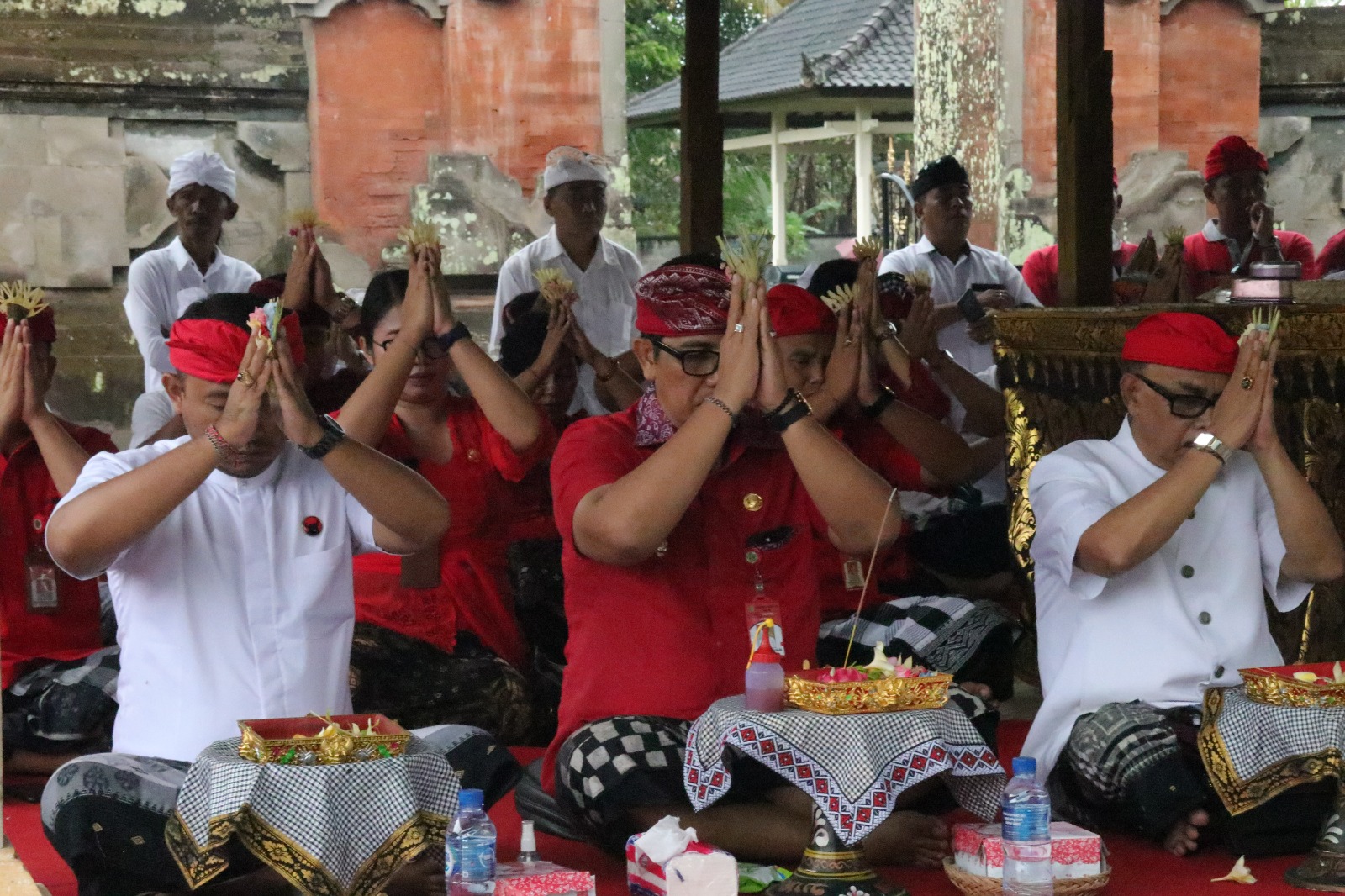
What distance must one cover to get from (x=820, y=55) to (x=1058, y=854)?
611 inches

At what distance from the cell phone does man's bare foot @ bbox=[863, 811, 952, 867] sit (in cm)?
340

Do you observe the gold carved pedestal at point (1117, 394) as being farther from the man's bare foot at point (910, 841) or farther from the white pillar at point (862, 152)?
the white pillar at point (862, 152)

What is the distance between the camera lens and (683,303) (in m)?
3.62

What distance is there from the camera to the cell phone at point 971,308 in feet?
22.2

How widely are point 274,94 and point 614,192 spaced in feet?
6.97

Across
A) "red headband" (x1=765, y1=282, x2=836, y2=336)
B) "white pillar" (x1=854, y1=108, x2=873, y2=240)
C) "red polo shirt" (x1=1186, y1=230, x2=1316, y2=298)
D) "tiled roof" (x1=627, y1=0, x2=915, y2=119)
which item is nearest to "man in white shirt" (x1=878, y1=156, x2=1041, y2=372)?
"red polo shirt" (x1=1186, y1=230, x2=1316, y2=298)

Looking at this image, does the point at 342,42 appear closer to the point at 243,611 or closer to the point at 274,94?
the point at 274,94

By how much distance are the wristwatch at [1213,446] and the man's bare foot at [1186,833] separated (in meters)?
0.76

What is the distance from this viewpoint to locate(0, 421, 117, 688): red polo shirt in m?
4.55

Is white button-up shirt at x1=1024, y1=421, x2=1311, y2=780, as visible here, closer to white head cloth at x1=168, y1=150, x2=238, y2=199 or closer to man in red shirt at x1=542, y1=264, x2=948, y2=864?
man in red shirt at x1=542, y1=264, x2=948, y2=864

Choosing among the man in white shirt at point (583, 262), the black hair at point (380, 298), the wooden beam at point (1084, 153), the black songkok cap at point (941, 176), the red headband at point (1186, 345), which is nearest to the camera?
the red headband at point (1186, 345)

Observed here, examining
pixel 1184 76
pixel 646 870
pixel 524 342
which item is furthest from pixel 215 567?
pixel 1184 76

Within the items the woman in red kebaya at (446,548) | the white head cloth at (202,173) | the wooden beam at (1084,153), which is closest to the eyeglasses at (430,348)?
the woman in red kebaya at (446,548)

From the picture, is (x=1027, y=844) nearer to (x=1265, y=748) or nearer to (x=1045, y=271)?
(x=1265, y=748)
